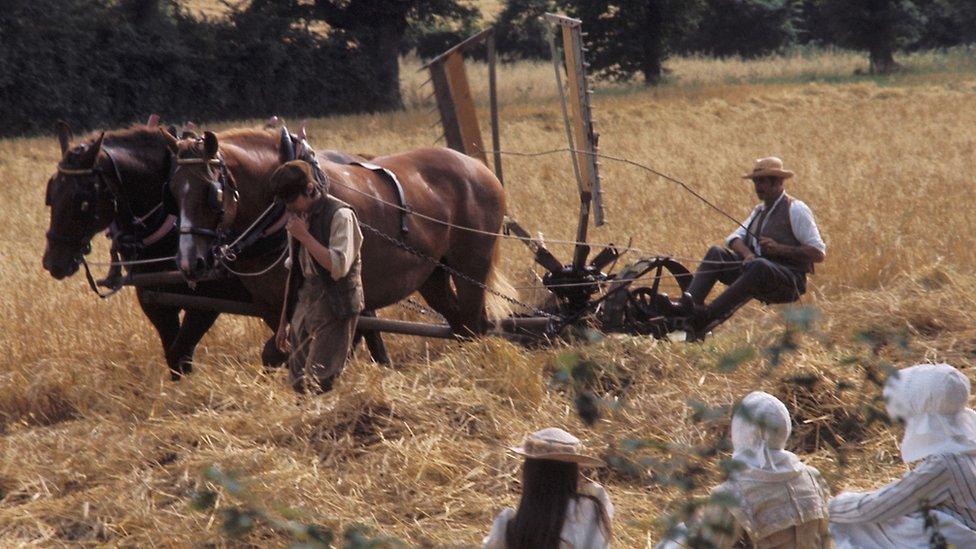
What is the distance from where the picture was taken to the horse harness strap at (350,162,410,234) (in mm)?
6957

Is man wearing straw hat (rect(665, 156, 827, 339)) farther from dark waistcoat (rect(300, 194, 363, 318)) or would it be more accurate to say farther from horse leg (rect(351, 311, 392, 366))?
dark waistcoat (rect(300, 194, 363, 318))

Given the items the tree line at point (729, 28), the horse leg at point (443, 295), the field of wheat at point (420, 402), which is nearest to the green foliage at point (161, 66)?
the tree line at point (729, 28)

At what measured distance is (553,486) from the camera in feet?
11.1

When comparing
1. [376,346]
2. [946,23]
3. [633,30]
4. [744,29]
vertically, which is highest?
[376,346]

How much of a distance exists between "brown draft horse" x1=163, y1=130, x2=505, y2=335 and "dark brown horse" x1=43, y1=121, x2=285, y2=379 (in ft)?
1.15

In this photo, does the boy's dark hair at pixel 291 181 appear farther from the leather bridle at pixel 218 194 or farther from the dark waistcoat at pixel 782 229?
the dark waistcoat at pixel 782 229

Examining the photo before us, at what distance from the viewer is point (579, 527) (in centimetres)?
340

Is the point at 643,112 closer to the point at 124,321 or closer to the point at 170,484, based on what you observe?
the point at 124,321

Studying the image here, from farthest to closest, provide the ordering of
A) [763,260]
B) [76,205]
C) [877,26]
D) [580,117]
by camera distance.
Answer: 1. [877,26]
2. [580,117]
3. [763,260]
4. [76,205]

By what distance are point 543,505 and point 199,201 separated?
129 inches

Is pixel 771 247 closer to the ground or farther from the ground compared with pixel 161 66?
farther from the ground

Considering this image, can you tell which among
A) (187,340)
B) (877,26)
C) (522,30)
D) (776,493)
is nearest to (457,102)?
(187,340)

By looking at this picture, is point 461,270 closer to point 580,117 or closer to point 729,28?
point 580,117

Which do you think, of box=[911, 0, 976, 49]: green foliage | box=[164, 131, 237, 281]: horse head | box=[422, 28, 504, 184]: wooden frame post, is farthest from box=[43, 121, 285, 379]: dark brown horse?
box=[911, 0, 976, 49]: green foliage
